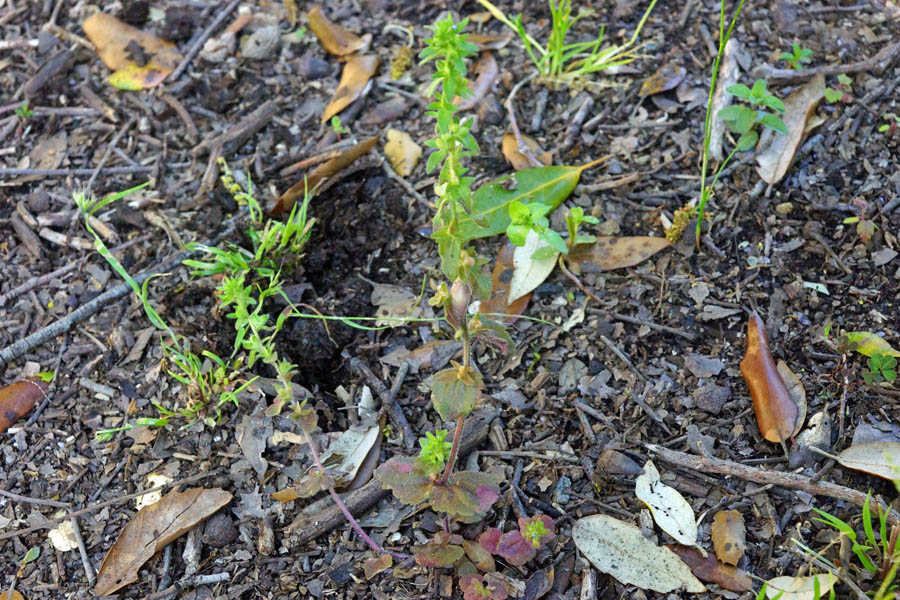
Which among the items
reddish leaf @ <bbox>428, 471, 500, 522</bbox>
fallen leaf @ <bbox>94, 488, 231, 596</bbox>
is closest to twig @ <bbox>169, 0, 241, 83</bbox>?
fallen leaf @ <bbox>94, 488, 231, 596</bbox>

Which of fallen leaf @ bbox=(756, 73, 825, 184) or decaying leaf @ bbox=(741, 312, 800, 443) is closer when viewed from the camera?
decaying leaf @ bbox=(741, 312, 800, 443)

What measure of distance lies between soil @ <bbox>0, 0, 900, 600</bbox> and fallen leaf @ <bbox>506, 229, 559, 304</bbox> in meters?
0.06

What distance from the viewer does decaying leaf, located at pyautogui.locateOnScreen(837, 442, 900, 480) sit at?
2006 millimetres

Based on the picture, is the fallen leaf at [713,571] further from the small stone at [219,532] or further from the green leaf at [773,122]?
the green leaf at [773,122]

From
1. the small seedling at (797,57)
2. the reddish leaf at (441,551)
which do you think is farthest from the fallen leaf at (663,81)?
the reddish leaf at (441,551)

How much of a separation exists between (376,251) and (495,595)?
131 centimetres

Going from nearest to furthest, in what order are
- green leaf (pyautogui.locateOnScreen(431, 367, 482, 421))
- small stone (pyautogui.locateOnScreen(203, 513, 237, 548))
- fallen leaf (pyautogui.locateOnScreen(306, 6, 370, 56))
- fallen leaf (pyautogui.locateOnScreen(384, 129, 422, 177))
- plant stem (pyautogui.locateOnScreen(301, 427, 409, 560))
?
green leaf (pyautogui.locateOnScreen(431, 367, 482, 421)), plant stem (pyautogui.locateOnScreen(301, 427, 409, 560)), small stone (pyautogui.locateOnScreen(203, 513, 237, 548)), fallen leaf (pyautogui.locateOnScreen(384, 129, 422, 177)), fallen leaf (pyautogui.locateOnScreen(306, 6, 370, 56))

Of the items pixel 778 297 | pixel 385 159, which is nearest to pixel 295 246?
pixel 385 159

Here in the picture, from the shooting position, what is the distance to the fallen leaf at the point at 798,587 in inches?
73.9

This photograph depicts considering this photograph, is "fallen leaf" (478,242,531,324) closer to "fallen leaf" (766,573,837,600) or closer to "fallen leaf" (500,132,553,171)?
"fallen leaf" (500,132,553,171)

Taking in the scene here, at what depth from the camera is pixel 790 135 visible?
271cm

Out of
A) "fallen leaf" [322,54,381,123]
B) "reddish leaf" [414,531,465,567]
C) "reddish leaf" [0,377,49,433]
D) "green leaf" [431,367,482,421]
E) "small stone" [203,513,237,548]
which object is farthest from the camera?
"fallen leaf" [322,54,381,123]

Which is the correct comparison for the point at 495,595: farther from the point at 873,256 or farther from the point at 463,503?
the point at 873,256

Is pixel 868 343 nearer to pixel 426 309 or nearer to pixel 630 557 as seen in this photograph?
pixel 630 557
